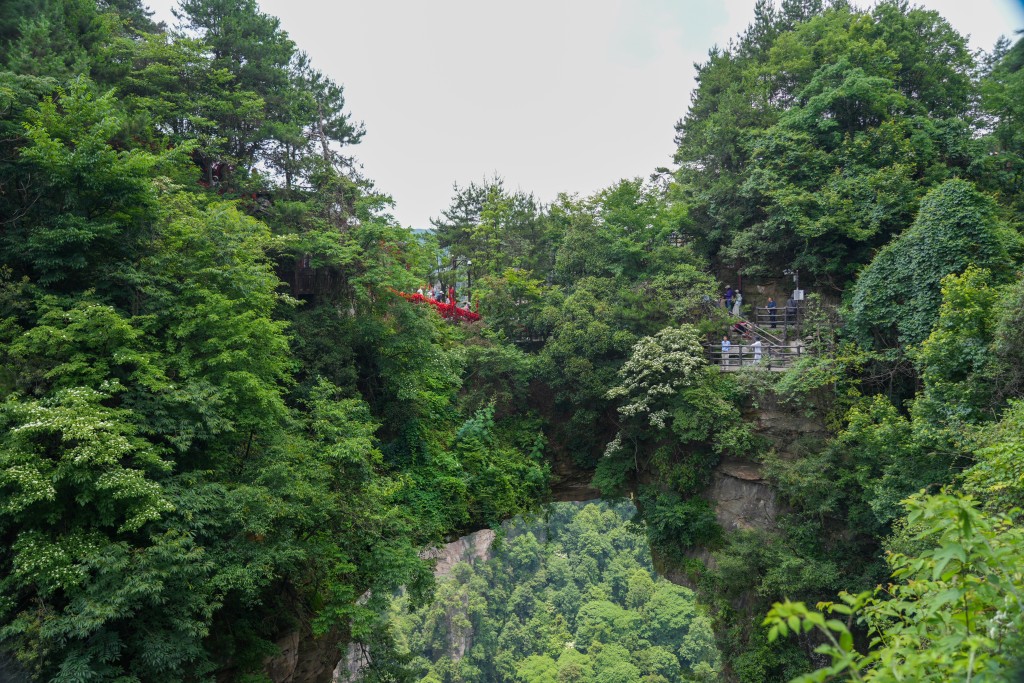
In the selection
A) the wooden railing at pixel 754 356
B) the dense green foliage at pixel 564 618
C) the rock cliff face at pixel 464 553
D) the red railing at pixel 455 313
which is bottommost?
the dense green foliage at pixel 564 618

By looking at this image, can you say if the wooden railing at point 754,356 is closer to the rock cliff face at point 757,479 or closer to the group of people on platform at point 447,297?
the rock cliff face at point 757,479

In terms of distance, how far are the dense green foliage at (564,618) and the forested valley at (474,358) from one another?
20.5 metres

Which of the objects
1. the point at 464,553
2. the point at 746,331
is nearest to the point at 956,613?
the point at 746,331

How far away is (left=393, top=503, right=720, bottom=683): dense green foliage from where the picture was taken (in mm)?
30734

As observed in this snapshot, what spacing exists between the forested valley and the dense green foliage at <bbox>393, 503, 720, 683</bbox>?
20.5 metres

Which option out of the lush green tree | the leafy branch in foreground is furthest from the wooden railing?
the leafy branch in foreground

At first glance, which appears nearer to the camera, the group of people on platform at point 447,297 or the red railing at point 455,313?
the red railing at point 455,313

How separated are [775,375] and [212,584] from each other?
1004 centimetres

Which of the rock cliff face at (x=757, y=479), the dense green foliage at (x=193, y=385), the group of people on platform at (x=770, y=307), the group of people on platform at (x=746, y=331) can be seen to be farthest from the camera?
the group of people on platform at (x=770, y=307)

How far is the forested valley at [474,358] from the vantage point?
6.10m

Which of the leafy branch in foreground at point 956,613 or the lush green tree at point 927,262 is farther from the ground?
the lush green tree at point 927,262

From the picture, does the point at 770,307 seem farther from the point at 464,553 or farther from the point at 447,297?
the point at 464,553

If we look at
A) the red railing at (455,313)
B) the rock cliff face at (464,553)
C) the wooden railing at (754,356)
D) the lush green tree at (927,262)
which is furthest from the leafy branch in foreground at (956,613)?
the rock cliff face at (464,553)

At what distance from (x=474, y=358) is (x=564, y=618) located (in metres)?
25.5
